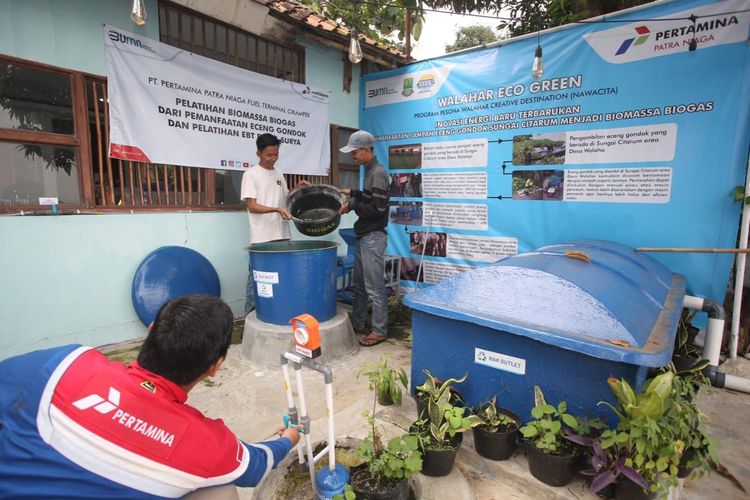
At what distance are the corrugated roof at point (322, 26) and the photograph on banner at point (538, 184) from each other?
8.11 feet

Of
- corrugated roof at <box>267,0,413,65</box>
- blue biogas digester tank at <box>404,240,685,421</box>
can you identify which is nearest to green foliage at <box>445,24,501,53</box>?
corrugated roof at <box>267,0,413,65</box>

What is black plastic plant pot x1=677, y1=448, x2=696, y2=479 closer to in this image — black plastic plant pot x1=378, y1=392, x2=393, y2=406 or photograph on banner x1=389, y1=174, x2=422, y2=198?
black plastic plant pot x1=378, y1=392, x2=393, y2=406

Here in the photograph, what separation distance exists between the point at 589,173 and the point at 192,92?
13.4ft

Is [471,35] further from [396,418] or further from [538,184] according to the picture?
[396,418]

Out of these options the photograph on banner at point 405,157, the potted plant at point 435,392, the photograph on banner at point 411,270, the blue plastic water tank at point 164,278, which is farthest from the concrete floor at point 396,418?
the photograph on banner at point 405,157

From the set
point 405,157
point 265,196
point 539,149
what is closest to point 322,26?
point 405,157

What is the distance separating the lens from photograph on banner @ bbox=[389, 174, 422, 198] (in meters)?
5.09

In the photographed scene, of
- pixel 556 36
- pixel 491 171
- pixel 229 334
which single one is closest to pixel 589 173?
pixel 491 171

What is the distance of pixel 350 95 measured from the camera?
559 cm

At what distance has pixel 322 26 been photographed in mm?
4664

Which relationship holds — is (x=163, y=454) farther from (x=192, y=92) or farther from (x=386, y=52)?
(x=386, y=52)

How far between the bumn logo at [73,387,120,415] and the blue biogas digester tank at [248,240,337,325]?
7.36ft

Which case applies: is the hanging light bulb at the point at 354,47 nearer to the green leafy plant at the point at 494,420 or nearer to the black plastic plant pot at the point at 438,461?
the green leafy plant at the point at 494,420

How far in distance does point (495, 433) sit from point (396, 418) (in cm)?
70
